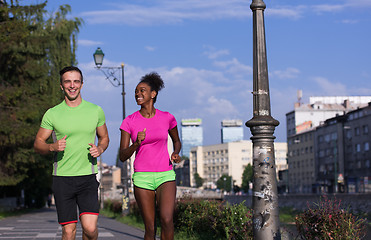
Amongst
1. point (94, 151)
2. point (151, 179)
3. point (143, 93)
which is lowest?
point (151, 179)

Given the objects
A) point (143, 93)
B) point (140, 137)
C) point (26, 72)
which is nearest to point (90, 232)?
point (140, 137)

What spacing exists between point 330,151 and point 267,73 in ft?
372

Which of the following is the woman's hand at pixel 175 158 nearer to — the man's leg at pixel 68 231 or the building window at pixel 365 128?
the man's leg at pixel 68 231

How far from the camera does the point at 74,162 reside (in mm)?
5945

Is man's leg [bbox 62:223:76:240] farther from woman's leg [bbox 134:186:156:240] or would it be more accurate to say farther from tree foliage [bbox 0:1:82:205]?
tree foliage [bbox 0:1:82:205]

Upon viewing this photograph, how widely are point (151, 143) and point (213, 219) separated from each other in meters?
6.22

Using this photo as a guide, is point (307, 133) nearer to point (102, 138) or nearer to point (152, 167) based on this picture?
point (152, 167)

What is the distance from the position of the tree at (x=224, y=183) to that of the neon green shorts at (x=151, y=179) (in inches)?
7334

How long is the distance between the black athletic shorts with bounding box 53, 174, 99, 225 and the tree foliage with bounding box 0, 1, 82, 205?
2451cm

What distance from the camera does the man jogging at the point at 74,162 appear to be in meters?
5.94

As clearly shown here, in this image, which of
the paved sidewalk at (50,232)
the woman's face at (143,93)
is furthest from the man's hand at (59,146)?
the paved sidewalk at (50,232)

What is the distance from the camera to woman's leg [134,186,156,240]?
6.56 meters

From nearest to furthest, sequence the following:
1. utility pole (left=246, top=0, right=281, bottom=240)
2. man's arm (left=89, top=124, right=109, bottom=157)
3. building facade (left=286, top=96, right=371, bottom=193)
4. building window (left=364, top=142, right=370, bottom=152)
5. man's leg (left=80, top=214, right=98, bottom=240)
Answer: man's leg (left=80, top=214, right=98, bottom=240) → man's arm (left=89, top=124, right=109, bottom=157) → utility pole (left=246, top=0, right=281, bottom=240) → building window (left=364, top=142, right=370, bottom=152) → building facade (left=286, top=96, right=371, bottom=193)

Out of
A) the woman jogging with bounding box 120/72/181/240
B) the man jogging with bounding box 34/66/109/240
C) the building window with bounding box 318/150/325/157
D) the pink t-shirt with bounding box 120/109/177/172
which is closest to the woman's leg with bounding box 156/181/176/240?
the woman jogging with bounding box 120/72/181/240
